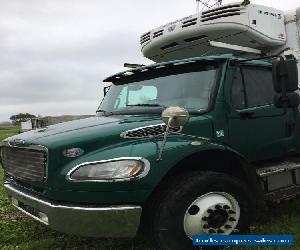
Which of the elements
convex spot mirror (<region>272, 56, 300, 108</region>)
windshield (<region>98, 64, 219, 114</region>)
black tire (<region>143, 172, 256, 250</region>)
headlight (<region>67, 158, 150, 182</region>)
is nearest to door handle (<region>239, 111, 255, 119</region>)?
windshield (<region>98, 64, 219, 114</region>)

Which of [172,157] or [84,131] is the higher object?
[84,131]

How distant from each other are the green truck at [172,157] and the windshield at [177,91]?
0.01 meters

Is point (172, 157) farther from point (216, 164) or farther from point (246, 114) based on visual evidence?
point (246, 114)

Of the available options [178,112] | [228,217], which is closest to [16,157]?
[178,112]

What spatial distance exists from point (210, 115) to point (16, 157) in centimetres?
220

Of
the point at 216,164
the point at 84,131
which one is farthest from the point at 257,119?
the point at 84,131

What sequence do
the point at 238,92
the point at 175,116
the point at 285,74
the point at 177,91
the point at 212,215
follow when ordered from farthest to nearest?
the point at 238,92 → the point at 177,91 → the point at 285,74 → the point at 212,215 → the point at 175,116

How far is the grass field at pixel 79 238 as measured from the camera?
502cm

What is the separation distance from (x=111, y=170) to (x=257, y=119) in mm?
2188

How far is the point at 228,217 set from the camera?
14.8 feet

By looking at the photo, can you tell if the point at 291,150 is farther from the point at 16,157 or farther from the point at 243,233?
the point at 16,157

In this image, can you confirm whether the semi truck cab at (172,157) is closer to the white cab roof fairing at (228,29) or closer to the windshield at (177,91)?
the windshield at (177,91)

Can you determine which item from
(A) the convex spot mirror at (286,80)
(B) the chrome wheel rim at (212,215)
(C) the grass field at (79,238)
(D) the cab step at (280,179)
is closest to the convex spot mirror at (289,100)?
(A) the convex spot mirror at (286,80)

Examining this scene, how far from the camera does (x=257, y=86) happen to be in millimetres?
5461
